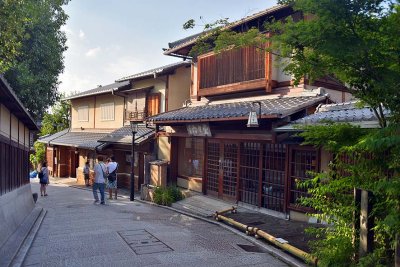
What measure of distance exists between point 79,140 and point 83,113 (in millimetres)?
4411

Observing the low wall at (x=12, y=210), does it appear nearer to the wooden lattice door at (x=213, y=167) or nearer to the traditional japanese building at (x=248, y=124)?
the traditional japanese building at (x=248, y=124)

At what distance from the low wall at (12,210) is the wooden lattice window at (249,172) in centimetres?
779

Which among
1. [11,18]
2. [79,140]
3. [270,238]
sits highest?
[11,18]

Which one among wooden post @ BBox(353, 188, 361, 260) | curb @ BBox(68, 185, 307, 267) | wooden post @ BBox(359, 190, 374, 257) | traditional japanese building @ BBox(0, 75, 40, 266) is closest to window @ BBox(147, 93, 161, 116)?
traditional japanese building @ BBox(0, 75, 40, 266)

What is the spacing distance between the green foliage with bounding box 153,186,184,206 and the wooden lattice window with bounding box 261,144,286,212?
416cm

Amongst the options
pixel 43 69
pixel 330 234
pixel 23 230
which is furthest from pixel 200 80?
pixel 330 234

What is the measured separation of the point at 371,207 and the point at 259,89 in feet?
28.1

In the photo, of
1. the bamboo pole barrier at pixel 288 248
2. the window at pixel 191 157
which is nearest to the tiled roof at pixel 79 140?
the window at pixel 191 157

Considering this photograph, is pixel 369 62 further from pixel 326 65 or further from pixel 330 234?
pixel 330 234

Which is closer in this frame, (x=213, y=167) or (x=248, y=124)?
(x=248, y=124)

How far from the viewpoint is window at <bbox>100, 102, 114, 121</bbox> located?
25.7 meters

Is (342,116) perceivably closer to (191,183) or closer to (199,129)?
(199,129)

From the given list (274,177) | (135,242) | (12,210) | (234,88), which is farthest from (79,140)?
(135,242)

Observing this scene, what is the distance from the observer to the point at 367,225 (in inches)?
228
